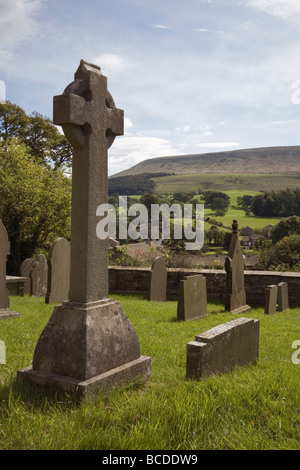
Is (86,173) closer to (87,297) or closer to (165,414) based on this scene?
(87,297)

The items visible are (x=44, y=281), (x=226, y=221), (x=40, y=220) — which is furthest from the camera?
(x=226, y=221)

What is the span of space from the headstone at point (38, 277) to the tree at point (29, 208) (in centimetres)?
716

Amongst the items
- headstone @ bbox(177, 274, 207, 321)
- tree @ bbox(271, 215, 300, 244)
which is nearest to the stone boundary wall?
headstone @ bbox(177, 274, 207, 321)

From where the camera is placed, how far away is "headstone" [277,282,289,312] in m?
11.1

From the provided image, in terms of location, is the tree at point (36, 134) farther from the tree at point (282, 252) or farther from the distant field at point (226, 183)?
the distant field at point (226, 183)

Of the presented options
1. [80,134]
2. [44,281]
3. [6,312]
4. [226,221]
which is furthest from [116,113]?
[226,221]

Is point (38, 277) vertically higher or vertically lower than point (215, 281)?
higher

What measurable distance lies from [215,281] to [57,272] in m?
5.21

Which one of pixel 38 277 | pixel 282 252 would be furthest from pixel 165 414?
pixel 282 252

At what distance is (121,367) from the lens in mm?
3928

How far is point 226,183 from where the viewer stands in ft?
336

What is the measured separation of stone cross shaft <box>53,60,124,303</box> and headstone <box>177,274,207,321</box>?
16.0 feet
